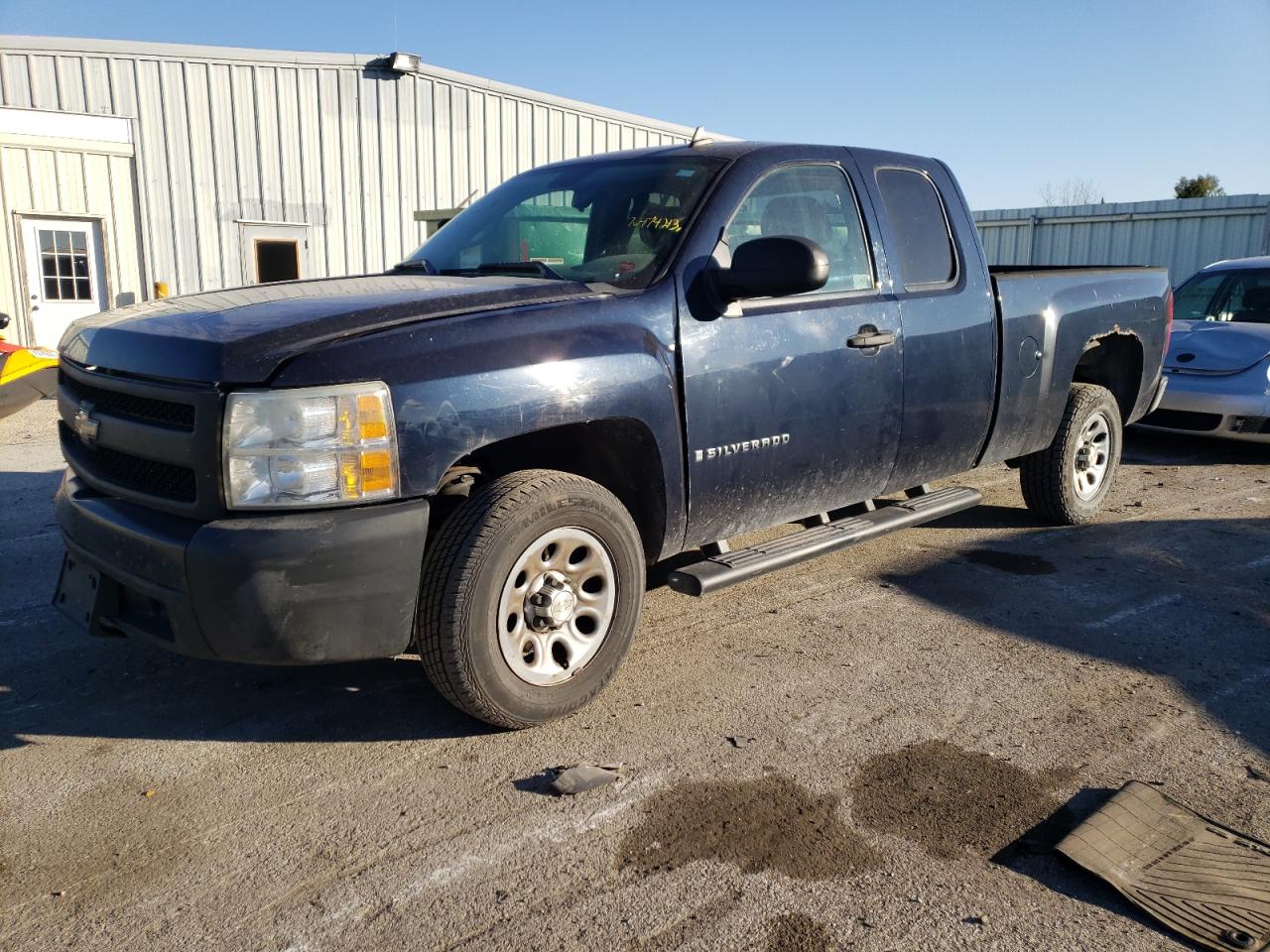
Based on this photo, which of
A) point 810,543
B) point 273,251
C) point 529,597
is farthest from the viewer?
point 273,251

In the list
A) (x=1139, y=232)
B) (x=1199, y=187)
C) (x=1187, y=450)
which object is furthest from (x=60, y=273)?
(x=1199, y=187)

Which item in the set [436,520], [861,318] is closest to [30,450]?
[436,520]

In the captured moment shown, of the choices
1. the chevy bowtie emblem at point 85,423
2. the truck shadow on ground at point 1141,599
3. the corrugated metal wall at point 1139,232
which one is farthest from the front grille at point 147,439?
the corrugated metal wall at point 1139,232

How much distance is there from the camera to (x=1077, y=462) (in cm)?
591

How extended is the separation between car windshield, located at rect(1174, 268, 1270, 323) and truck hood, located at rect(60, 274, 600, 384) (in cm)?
750

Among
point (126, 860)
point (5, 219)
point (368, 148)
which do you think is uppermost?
point (368, 148)

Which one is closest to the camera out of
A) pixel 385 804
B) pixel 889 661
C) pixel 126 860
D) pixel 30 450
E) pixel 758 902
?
pixel 758 902

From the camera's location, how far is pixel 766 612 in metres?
4.47

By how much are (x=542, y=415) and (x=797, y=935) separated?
1645 mm

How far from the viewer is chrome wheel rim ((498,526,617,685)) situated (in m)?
3.19

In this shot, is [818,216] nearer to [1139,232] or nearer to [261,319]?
[261,319]

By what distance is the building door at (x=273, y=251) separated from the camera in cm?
1458

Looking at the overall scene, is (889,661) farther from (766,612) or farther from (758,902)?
(758,902)

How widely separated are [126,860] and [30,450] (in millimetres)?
6598
